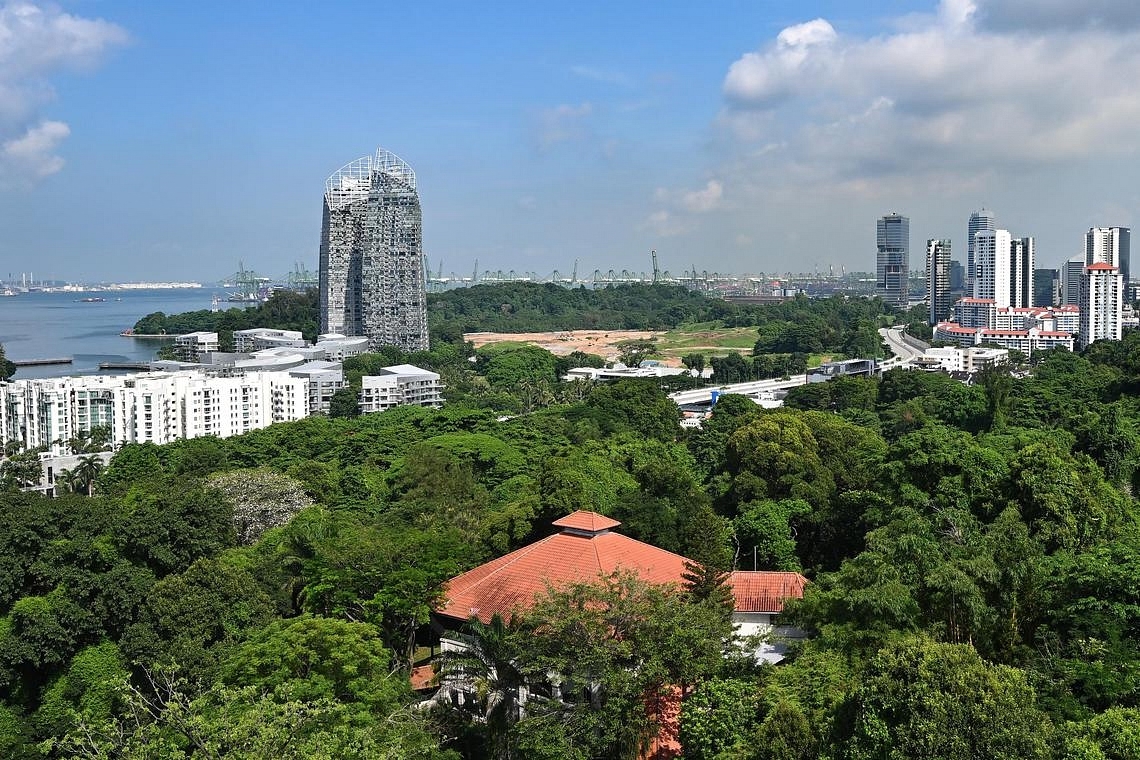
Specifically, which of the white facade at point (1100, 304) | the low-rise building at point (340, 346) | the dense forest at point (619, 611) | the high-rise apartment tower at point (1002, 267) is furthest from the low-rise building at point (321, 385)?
the high-rise apartment tower at point (1002, 267)

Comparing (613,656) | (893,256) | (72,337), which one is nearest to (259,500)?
(613,656)

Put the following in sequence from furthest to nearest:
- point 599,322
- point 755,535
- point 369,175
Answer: point 599,322, point 369,175, point 755,535

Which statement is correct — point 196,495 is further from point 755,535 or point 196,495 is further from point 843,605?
point 843,605

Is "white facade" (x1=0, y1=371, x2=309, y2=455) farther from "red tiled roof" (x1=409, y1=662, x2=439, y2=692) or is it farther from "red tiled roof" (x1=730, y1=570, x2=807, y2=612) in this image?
"red tiled roof" (x1=730, y1=570, x2=807, y2=612)

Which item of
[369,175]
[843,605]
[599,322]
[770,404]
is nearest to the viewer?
[843,605]

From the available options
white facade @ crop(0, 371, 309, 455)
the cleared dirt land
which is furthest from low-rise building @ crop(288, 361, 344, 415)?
the cleared dirt land

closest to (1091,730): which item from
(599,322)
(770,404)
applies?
(770,404)

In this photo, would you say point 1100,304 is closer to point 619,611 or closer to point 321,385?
point 321,385
